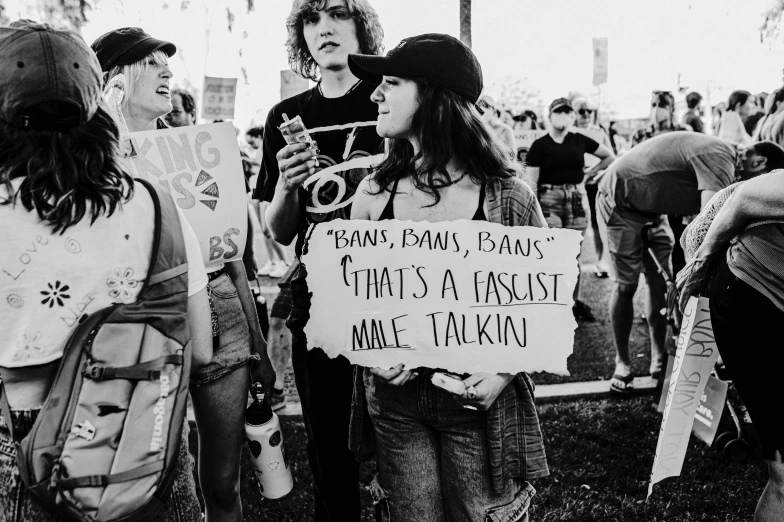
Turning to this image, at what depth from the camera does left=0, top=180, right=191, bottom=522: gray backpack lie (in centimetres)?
127

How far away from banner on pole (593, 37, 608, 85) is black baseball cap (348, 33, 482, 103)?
11.7 metres

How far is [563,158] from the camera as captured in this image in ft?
22.2

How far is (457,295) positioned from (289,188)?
2.57 ft

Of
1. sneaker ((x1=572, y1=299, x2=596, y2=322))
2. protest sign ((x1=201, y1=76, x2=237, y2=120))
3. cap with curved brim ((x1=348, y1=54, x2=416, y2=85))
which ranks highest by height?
protest sign ((x1=201, y1=76, x2=237, y2=120))

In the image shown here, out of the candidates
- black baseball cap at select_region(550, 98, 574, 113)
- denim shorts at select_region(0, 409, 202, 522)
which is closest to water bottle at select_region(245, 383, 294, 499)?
denim shorts at select_region(0, 409, 202, 522)

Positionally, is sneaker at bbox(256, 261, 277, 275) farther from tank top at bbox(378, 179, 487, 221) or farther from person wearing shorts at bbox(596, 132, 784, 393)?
tank top at bbox(378, 179, 487, 221)

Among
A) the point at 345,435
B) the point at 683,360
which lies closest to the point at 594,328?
the point at 683,360

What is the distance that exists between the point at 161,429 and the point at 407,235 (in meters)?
0.84

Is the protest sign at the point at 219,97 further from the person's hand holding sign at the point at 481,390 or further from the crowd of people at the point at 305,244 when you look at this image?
the person's hand holding sign at the point at 481,390

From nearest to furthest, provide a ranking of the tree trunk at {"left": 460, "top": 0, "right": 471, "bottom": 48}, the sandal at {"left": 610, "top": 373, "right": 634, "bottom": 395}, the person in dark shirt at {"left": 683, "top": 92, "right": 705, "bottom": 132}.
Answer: the sandal at {"left": 610, "top": 373, "right": 634, "bottom": 395} → the person in dark shirt at {"left": 683, "top": 92, "right": 705, "bottom": 132} → the tree trunk at {"left": 460, "top": 0, "right": 471, "bottom": 48}

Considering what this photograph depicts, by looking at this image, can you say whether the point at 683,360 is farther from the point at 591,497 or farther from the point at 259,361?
the point at 259,361

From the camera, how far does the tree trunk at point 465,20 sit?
1024 centimetres

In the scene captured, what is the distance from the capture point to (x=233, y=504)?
2.28 metres

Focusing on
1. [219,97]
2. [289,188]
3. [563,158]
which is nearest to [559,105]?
[563,158]
